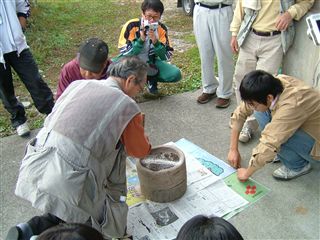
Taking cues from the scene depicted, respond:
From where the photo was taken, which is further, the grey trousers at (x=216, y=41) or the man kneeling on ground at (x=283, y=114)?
the grey trousers at (x=216, y=41)

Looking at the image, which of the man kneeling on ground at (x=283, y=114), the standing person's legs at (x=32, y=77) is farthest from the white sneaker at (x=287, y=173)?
the standing person's legs at (x=32, y=77)

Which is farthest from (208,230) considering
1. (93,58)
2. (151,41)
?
(151,41)

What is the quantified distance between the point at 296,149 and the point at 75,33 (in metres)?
5.39

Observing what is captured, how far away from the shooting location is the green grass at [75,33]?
4762 millimetres

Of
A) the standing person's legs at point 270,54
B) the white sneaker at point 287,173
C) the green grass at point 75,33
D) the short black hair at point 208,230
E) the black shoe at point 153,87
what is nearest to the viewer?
the short black hair at point 208,230

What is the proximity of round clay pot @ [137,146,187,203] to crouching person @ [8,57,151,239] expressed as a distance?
47 centimetres

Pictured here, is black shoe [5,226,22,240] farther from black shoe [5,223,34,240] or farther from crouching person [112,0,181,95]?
crouching person [112,0,181,95]

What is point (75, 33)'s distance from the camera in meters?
7.20

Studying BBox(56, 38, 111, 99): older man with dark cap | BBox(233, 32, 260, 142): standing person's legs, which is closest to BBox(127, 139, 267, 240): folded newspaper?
BBox(233, 32, 260, 142): standing person's legs

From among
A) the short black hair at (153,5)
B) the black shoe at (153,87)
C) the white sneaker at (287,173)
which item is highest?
the short black hair at (153,5)

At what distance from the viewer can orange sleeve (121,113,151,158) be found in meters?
2.24

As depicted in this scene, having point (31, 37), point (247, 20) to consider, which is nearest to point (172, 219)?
point (247, 20)

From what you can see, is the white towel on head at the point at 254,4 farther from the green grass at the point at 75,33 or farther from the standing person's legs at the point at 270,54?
the green grass at the point at 75,33

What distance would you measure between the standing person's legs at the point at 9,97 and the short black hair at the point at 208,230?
9.46 feet
